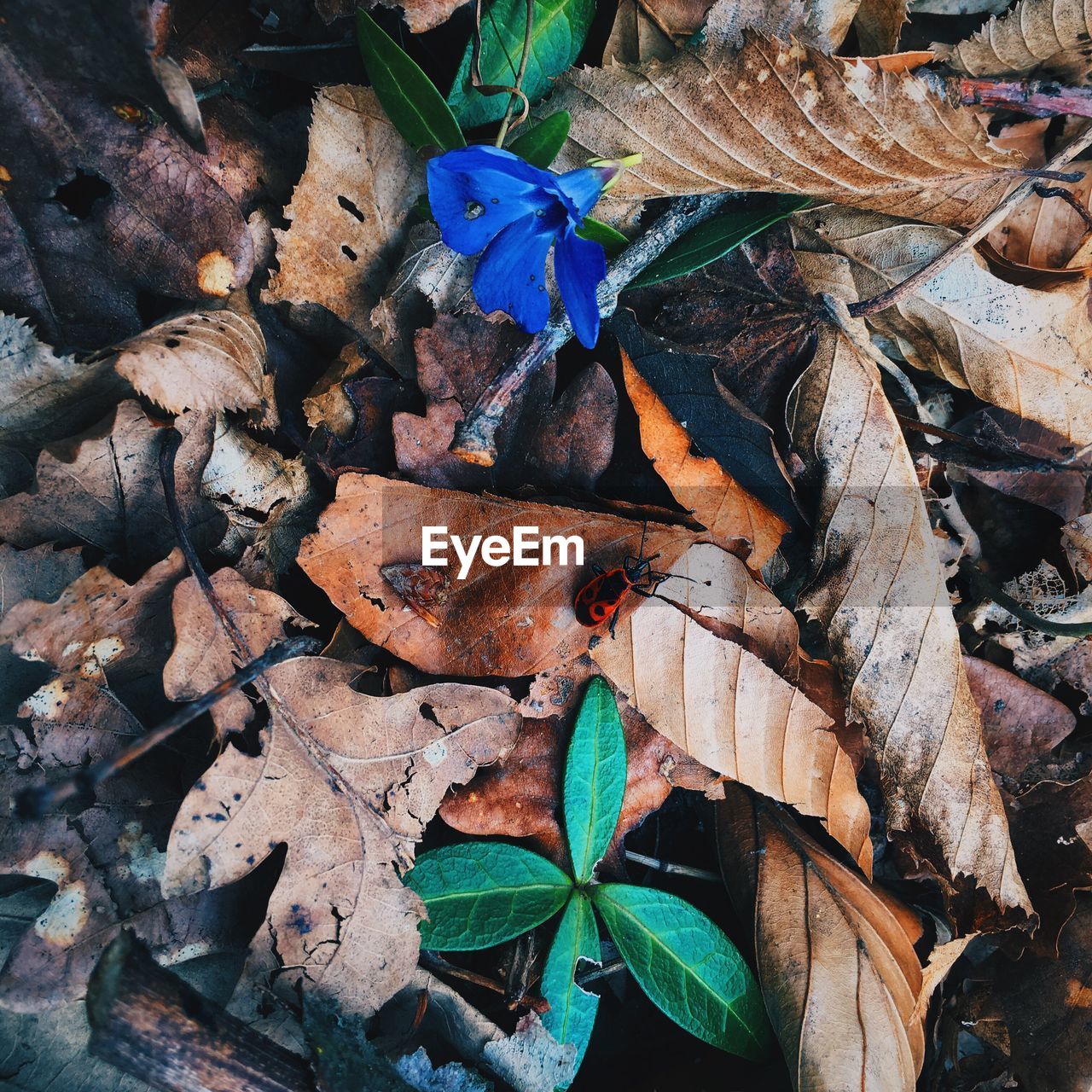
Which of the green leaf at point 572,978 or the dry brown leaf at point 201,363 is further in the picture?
the green leaf at point 572,978

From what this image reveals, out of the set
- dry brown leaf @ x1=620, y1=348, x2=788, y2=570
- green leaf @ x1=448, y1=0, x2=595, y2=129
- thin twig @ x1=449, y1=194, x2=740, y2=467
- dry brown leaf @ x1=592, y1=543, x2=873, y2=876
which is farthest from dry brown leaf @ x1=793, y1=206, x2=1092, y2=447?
dry brown leaf @ x1=592, y1=543, x2=873, y2=876

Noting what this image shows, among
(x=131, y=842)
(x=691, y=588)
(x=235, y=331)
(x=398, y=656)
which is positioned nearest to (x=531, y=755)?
(x=398, y=656)

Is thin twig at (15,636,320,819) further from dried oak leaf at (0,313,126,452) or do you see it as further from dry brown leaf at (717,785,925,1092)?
dry brown leaf at (717,785,925,1092)

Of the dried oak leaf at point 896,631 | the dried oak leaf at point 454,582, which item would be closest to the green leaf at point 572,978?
the dried oak leaf at point 454,582

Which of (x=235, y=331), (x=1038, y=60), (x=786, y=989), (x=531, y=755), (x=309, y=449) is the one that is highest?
(x=1038, y=60)

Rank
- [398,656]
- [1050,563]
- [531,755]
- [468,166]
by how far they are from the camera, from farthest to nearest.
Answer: [1050,563] < [531,755] < [398,656] < [468,166]

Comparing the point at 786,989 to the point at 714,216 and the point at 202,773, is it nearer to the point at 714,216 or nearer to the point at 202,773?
the point at 202,773

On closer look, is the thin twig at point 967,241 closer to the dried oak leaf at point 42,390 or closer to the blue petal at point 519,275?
the blue petal at point 519,275
